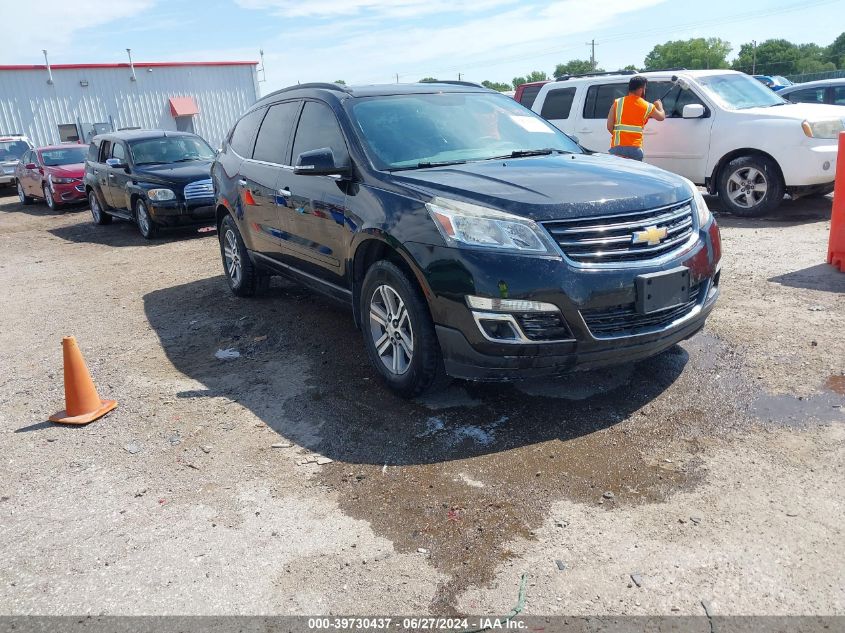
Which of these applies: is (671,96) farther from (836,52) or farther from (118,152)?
(836,52)

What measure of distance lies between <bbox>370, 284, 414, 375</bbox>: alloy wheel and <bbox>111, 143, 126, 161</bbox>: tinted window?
9418 mm

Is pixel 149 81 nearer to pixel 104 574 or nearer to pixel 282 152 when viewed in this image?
pixel 282 152

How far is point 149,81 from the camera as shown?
106ft

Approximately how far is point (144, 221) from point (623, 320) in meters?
9.82

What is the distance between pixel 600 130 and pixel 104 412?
8.47m

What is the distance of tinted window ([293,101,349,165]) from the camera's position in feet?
15.9

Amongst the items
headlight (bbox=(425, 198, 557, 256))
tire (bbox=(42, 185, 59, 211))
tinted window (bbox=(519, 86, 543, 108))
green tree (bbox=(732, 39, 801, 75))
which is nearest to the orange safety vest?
tinted window (bbox=(519, 86, 543, 108))

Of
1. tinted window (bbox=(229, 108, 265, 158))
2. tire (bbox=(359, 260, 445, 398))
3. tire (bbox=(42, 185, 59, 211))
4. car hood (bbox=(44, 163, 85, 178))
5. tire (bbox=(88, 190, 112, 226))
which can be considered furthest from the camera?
tire (bbox=(42, 185, 59, 211))

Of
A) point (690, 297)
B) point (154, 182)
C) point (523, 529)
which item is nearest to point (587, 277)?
point (690, 297)

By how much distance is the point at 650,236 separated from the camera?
3801mm

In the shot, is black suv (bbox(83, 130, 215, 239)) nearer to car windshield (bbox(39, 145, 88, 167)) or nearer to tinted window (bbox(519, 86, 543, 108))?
car windshield (bbox(39, 145, 88, 167))

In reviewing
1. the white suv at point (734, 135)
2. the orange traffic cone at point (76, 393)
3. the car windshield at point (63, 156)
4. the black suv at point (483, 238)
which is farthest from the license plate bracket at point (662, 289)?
the car windshield at point (63, 156)

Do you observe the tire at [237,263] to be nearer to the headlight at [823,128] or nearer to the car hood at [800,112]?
the car hood at [800,112]

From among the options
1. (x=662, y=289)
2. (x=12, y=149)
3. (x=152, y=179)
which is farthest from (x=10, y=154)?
(x=662, y=289)
